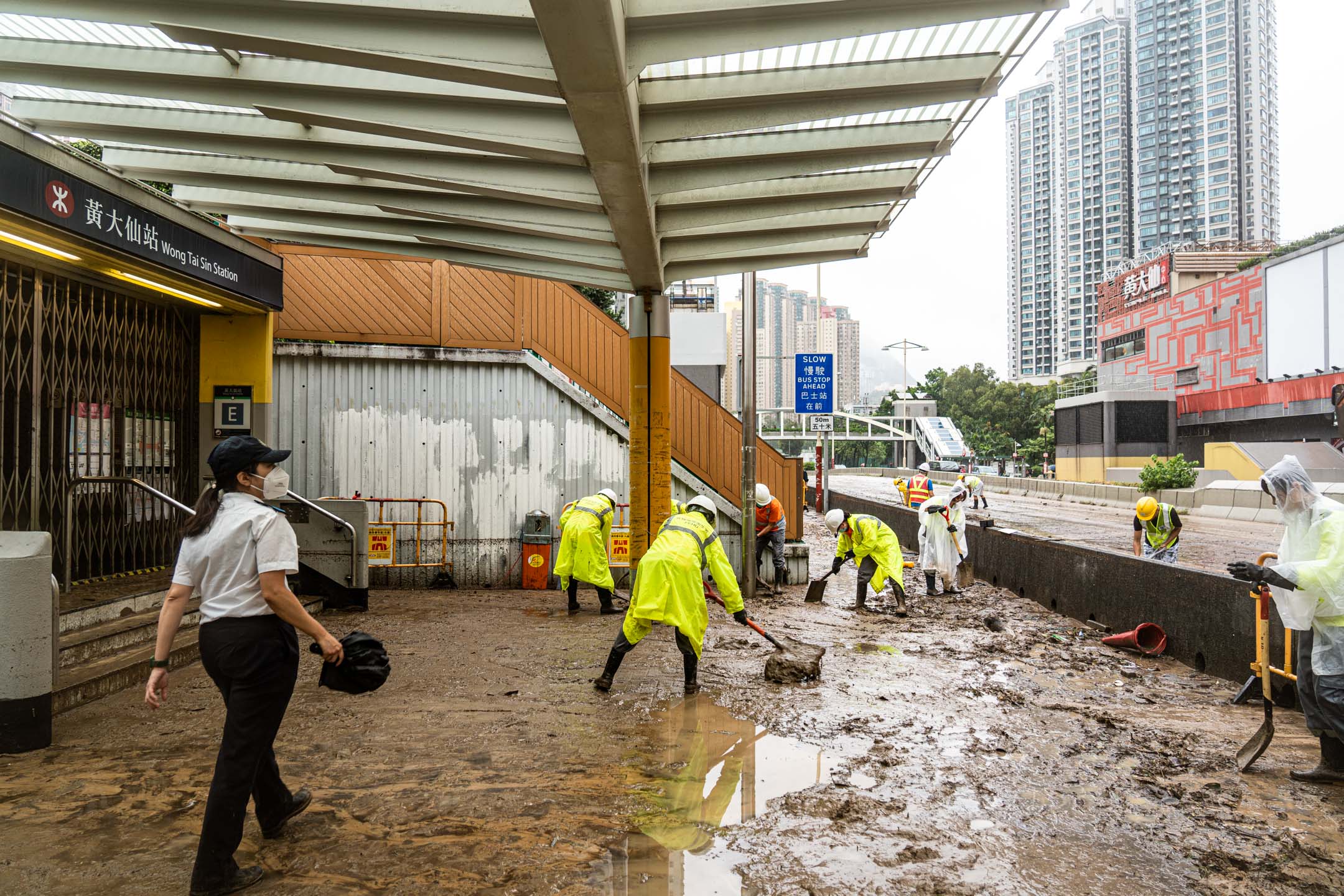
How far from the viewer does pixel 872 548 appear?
1019cm

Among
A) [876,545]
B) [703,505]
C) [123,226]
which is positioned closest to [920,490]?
[876,545]

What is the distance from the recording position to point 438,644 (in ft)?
26.2

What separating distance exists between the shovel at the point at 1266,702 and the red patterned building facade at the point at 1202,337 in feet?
127

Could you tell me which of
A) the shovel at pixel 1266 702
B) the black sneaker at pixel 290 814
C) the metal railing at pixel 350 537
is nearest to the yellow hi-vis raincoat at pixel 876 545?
the shovel at pixel 1266 702

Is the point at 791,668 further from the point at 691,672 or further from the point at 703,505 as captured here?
the point at 703,505

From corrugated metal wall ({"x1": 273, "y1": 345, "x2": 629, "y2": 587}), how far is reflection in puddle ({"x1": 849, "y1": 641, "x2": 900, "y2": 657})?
14.9 feet

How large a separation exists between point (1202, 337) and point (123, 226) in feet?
162

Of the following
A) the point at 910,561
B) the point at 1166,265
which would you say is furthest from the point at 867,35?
the point at 1166,265

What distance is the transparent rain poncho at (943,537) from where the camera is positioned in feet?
37.6

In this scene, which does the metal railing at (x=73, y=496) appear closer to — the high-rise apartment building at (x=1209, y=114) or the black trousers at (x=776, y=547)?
the black trousers at (x=776, y=547)

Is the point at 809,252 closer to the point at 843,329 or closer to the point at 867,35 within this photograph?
the point at 867,35

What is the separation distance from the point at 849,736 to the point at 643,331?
513cm

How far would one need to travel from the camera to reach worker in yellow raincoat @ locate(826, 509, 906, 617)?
1015 cm

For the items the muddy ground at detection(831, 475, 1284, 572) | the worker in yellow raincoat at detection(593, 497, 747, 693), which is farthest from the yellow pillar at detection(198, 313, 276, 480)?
the muddy ground at detection(831, 475, 1284, 572)
